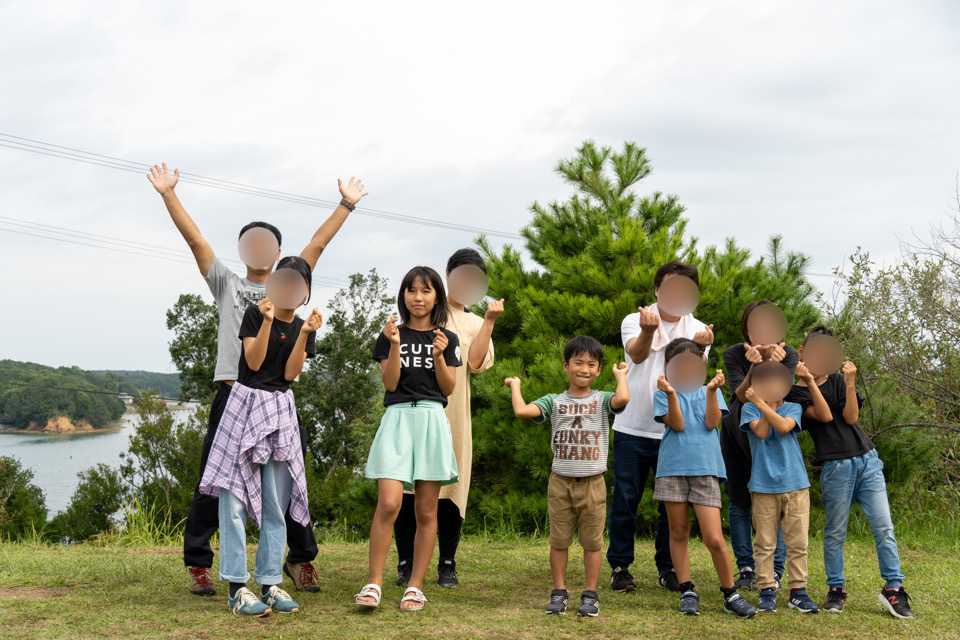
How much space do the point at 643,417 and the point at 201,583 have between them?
245 cm

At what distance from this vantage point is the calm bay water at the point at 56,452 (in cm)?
3834

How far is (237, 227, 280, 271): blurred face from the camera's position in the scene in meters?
4.06

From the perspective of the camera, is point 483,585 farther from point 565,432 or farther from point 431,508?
point 565,432

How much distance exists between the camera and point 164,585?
4.29 metres

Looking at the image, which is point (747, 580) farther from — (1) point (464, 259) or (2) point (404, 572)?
(1) point (464, 259)

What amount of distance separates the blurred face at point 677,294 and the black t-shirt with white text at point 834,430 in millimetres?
694

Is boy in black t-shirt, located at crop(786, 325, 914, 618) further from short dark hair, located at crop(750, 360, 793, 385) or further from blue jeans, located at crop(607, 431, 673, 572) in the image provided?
blue jeans, located at crop(607, 431, 673, 572)

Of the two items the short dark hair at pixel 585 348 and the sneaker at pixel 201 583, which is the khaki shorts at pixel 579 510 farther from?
the sneaker at pixel 201 583

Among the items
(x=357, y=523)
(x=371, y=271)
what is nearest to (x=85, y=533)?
(x=371, y=271)

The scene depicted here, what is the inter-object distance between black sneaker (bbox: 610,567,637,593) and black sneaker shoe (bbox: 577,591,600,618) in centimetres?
56

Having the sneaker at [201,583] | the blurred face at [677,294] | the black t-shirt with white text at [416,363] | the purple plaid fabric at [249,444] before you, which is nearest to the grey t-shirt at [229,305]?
the purple plaid fabric at [249,444]

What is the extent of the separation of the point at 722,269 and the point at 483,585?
12.9 ft

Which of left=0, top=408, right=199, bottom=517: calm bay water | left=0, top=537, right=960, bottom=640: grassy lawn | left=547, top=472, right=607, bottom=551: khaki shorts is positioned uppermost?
left=547, top=472, right=607, bottom=551: khaki shorts

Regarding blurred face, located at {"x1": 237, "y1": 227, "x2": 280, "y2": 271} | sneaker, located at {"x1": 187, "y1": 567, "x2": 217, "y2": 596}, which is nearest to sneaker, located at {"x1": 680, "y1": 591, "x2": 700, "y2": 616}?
sneaker, located at {"x1": 187, "y1": 567, "x2": 217, "y2": 596}
